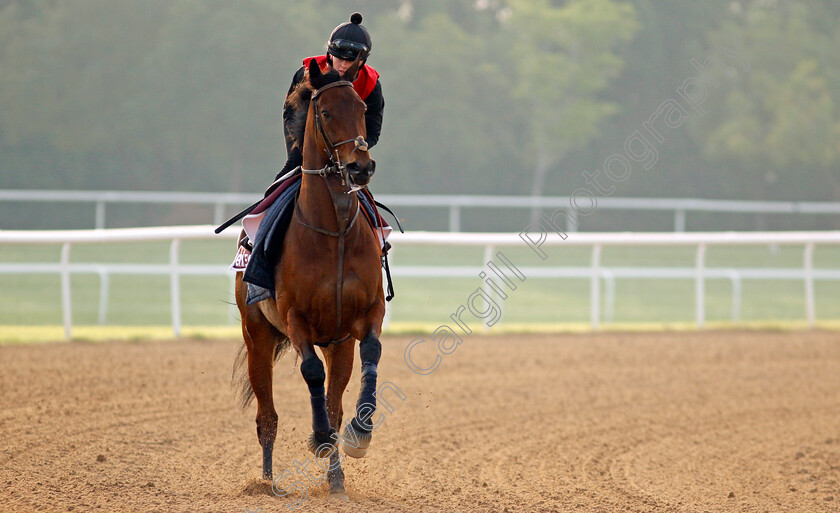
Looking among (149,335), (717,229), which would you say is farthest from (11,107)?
(717,229)

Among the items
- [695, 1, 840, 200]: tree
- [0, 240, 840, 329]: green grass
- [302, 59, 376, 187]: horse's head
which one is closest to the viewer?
[302, 59, 376, 187]: horse's head

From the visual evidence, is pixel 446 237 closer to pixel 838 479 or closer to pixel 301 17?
pixel 838 479

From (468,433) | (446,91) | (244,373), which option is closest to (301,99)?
(244,373)

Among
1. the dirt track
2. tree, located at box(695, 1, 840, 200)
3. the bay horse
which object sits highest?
tree, located at box(695, 1, 840, 200)

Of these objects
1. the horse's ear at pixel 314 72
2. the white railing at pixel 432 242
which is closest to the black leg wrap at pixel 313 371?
the horse's ear at pixel 314 72

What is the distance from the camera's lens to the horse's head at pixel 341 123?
4078 millimetres

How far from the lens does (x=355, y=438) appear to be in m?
4.29

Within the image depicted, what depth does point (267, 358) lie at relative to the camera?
5.25m

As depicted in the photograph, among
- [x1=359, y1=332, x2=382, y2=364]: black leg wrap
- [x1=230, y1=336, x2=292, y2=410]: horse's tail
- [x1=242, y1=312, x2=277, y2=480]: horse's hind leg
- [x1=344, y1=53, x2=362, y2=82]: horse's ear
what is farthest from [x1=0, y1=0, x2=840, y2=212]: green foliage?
[x1=359, y1=332, x2=382, y2=364]: black leg wrap

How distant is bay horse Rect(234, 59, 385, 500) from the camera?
14.1 ft

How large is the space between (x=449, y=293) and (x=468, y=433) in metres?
11.0

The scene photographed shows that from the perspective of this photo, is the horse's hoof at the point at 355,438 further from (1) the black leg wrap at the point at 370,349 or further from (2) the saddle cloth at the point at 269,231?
(2) the saddle cloth at the point at 269,231

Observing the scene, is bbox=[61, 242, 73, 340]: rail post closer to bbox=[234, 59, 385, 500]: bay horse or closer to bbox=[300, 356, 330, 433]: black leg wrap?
bbox=[234, 59, 385, 500]: bay horse

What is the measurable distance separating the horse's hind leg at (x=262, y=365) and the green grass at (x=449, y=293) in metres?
6.61
